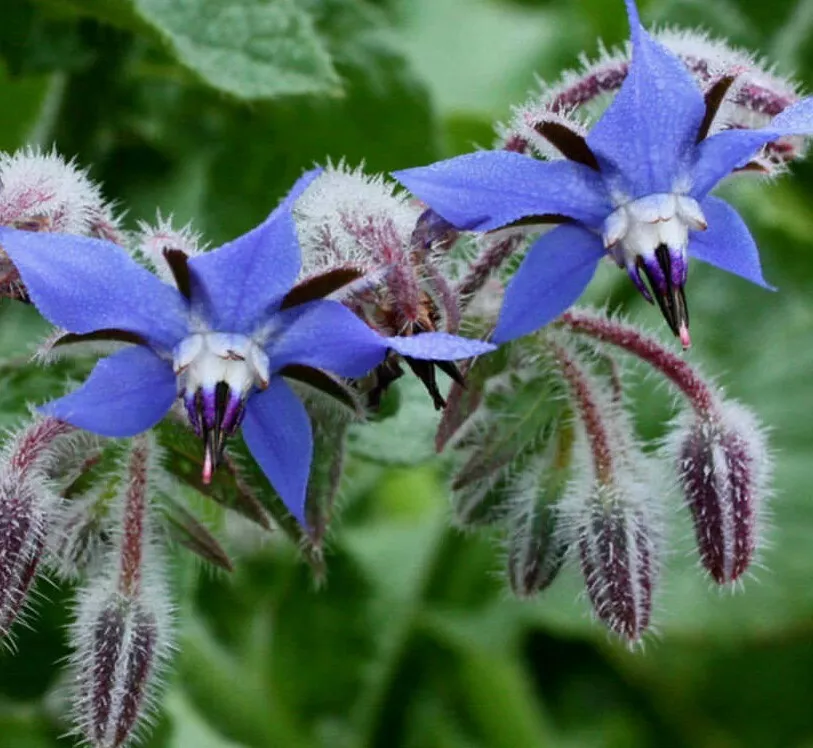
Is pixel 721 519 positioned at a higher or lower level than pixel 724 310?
lower

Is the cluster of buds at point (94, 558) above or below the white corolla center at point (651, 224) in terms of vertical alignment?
below

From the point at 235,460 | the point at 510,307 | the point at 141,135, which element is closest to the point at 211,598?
the point at 141,135

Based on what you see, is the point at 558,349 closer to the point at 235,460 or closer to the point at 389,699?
the point at 235,460

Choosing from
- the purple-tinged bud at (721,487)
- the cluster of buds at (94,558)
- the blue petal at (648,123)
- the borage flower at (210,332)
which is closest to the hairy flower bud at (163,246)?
the borage flower at (210,332)

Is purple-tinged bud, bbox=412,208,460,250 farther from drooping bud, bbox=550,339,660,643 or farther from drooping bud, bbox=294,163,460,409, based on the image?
drooping bud, bbox=550,339,660,643

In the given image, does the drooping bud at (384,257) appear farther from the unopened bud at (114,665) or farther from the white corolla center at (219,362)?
the unopened bud at (114,665)

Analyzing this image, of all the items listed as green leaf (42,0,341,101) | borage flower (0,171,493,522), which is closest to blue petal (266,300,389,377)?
borage flower (0,171,493,522)
